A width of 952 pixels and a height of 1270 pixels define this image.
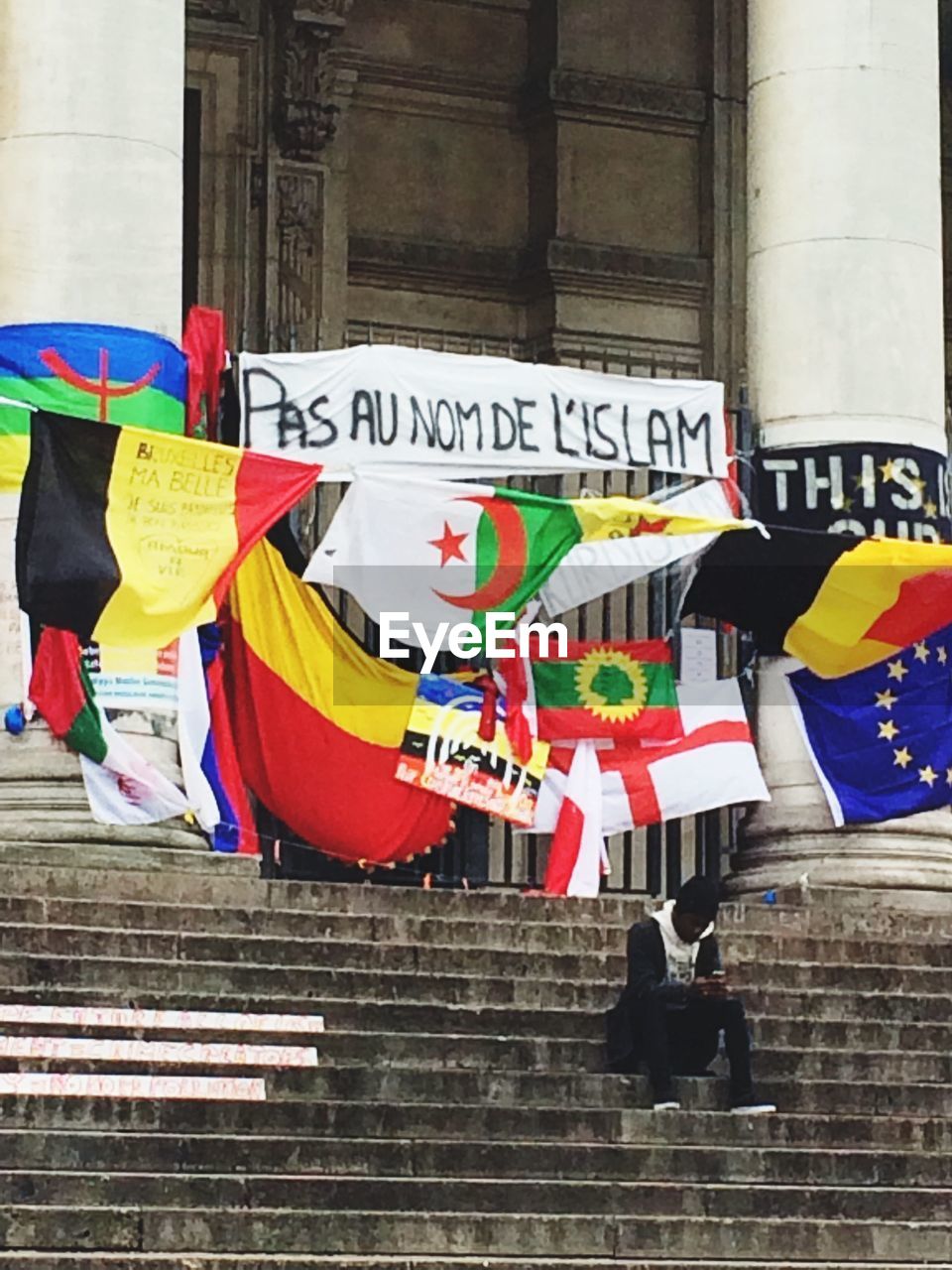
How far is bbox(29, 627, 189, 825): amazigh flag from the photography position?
1900 cm

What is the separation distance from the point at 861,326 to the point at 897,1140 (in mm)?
6209

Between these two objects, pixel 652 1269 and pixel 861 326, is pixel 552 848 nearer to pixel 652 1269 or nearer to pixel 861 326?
pixel 861 326

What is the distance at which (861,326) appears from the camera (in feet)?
69.7

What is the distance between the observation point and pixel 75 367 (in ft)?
63.0

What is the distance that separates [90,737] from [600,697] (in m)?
3.57

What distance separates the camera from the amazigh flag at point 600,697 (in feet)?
69.9

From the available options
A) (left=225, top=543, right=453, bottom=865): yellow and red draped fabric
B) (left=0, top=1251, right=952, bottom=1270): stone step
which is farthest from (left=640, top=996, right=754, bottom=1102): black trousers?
(left=225, top=543, right=453, bottom=865): yellow and red draped fabric

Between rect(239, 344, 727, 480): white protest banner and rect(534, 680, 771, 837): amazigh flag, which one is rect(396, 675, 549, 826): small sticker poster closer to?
rect(534, 680, 771, 837): amazigh flag

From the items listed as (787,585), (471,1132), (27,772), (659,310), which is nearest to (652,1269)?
(471,1132)

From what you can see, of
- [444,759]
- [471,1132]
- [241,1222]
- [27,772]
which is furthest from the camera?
[444,759]

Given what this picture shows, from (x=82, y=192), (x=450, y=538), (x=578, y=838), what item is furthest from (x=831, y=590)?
(x=82, y=192)

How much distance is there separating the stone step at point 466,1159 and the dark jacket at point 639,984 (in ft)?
2.29

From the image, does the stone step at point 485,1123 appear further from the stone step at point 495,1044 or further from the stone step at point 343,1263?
the stone step at point 343,1263

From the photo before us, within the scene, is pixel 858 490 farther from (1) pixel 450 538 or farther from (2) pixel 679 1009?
(2) pixel 679 1009
